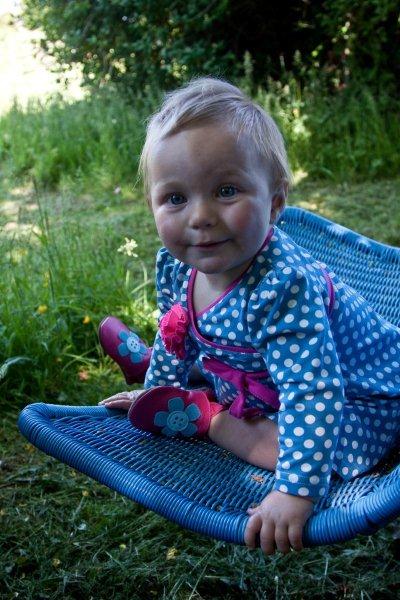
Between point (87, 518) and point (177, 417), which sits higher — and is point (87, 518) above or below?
below

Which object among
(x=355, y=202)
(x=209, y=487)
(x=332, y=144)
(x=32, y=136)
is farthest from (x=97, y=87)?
(x=209, y=487)

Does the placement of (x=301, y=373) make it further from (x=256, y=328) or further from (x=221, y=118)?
(x=221, y=118)

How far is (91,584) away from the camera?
205cm

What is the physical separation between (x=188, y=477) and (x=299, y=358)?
15.0 inches

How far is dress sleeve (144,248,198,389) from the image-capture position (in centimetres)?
205

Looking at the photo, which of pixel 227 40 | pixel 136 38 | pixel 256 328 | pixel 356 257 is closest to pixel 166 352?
pixel 256 328

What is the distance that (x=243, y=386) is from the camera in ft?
6.20

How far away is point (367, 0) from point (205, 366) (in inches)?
172

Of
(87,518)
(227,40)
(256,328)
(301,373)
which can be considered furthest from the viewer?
(227,40)

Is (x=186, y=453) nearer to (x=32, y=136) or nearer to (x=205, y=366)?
(x=205, y=366)

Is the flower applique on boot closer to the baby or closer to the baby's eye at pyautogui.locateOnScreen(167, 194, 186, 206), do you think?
the baby

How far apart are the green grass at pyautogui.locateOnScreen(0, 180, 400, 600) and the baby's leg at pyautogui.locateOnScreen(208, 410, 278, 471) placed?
0.40 m

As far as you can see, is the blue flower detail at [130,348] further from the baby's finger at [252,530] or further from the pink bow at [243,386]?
the baby's finger at [252,530]

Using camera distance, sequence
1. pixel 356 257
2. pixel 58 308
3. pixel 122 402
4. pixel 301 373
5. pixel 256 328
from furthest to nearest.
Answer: pixel 58 308, pixel 356 257, pixel 122 402, pixel 256 328, pixel 301 373
